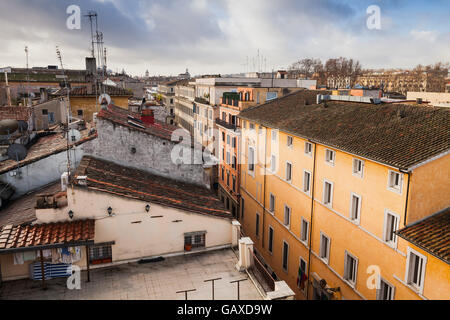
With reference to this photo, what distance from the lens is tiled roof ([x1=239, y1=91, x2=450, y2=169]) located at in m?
13.4

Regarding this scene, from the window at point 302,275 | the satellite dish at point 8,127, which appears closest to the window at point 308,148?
the window at point 302,275

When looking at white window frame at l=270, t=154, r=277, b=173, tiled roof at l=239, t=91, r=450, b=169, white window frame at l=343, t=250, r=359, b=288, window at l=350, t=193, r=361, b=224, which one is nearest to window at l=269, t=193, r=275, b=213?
white window frame at l=270, t=154, r=277, b=173

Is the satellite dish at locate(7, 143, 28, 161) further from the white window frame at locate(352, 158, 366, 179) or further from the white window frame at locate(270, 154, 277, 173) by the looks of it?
the white window frame at locate(352, 158, 366, 179)

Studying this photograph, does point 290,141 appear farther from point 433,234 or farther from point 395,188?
point 433,234

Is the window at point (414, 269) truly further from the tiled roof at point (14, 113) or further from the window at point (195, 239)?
the tiled roof at point (14, 113)

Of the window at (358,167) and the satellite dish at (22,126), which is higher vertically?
the satellite dish at (22,126)

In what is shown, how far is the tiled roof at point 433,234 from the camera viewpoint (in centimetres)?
1100

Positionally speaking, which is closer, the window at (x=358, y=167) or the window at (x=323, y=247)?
the window at (x=358, y=167)

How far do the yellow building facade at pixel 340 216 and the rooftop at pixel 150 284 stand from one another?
589 cm

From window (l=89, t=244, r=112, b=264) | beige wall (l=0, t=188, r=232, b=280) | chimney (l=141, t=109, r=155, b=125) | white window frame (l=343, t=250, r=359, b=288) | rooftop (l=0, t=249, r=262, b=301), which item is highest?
chimney (l=141, t=109, r=155, b=125)

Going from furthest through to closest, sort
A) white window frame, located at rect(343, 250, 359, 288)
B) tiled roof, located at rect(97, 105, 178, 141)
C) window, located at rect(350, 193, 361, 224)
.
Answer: tiled roof, located at rect(97, 105, 178, 141) < window, located at rect(350, 193, 361, 224) < white window frame, located at rect(343, 250, 359, 288)

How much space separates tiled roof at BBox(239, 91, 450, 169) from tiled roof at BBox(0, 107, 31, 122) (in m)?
20.0

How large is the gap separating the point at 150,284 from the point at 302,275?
1107cm
